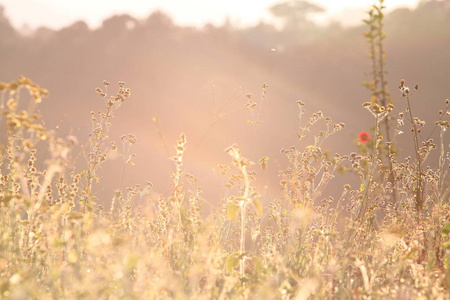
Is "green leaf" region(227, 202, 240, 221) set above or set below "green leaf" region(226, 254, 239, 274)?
above

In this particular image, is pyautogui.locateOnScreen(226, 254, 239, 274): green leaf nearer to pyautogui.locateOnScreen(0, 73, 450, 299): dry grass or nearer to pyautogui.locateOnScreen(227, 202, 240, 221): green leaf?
pyautogui.locateOnScreen(0, 73, 450, 299): dry grass

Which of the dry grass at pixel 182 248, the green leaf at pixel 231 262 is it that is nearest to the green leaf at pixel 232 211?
the dry grass at pixel 182 248

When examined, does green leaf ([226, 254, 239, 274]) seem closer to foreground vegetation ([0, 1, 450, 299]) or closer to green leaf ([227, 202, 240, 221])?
foreground vegetation ([0, 1, 450, 299])

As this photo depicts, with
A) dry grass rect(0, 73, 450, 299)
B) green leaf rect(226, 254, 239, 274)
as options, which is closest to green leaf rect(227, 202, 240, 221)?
dry grass rect(0, 73, 450, 299)

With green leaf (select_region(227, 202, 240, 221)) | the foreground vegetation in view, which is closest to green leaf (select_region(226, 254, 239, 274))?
the foreground vegetation

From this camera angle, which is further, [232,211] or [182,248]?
[182,248]

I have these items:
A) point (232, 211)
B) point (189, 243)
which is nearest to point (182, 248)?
point (189, 243)

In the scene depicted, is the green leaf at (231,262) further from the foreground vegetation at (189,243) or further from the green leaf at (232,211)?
the green leaf at (232,211)

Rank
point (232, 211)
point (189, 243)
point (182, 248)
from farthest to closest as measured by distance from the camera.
A: point (189, 243), point (182, 248), point (232, 211)

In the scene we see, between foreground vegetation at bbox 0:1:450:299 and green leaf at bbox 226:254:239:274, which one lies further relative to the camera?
green leaf at bbox 226:254:239:274

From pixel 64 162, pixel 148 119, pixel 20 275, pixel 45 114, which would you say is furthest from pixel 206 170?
pixel 20 275

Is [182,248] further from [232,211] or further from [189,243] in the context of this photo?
[232,211]

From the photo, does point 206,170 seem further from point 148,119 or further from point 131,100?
point 131,100

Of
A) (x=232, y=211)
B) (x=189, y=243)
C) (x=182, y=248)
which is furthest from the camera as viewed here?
(x=189, y=243)
